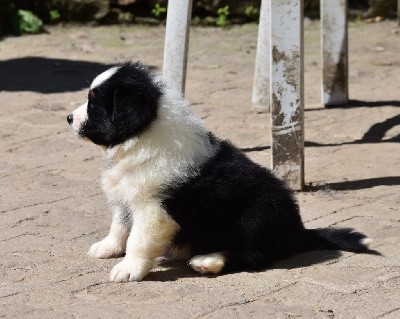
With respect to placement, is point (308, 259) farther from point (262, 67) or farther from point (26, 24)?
point (26, 24)

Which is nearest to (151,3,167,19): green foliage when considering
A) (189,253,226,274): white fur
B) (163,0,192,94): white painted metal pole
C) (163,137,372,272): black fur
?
(163,0,192,94): white painted metal pole

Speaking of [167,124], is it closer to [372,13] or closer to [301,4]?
[301,4]

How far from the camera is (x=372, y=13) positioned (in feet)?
38.5

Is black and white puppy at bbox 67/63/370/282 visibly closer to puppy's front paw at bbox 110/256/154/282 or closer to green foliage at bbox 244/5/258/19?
puppy's front paw at bbox 110/256/154/282

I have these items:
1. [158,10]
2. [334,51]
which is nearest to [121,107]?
[334,51]

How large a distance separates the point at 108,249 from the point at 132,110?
2.49 ft

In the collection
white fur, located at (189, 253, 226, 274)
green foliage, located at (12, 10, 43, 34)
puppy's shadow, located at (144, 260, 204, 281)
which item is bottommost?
puppy's shadow, located at (144, 260, 204, 281)

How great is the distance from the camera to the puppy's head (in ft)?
14.8

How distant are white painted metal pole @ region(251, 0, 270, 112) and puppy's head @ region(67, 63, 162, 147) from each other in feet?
9.39

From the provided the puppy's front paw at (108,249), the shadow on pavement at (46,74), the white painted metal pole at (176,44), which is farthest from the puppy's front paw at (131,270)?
the shadow on pavement at (46,74)

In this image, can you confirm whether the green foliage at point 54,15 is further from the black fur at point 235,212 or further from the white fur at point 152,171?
the black fur at point 235,212

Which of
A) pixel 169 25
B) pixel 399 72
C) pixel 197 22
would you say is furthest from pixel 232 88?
pixel 197 22

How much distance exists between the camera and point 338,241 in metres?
4.88

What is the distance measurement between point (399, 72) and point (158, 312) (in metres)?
5.83
